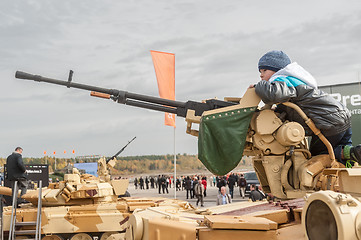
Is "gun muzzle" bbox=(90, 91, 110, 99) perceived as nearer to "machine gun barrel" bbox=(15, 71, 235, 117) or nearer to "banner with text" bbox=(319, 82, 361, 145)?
"machine gun barrel" bbox=(15, 71, 235, 117)

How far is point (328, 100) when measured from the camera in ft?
17.8

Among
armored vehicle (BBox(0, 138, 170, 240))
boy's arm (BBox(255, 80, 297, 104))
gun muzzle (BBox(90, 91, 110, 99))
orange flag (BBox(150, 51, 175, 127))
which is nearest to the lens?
boy's arm (BBox(255, 80, 297, 104))

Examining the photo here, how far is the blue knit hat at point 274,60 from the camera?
19.8 ft

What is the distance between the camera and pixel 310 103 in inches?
215

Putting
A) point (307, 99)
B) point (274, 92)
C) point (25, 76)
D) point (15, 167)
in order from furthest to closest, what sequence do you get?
point (15, 167) → point (25, 76) → point (307, 99) → point (274, 92)

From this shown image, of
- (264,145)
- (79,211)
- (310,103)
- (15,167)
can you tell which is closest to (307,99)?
(310,103)

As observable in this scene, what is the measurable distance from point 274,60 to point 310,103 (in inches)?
34.8

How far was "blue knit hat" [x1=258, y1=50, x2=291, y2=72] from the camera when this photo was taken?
19.8 feet

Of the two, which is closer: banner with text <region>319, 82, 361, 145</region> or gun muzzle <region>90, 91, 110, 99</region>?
gun muzzle <region>90, 91, 110, 99</region>

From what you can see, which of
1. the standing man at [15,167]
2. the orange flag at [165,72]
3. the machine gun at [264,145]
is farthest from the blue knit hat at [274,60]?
the orange flag at [165,72]

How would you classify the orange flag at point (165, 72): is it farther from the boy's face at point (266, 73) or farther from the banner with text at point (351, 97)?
the boy's face at point (266, 73)

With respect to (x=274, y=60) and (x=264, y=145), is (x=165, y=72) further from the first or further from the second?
(x=264, y=145)

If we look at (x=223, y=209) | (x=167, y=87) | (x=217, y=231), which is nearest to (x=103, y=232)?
(x=167, y=87)

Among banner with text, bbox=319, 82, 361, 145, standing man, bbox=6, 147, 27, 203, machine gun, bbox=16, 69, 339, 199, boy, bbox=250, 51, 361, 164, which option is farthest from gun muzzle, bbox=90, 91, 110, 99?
banner with text, bbox=319, 82, 361, 145
